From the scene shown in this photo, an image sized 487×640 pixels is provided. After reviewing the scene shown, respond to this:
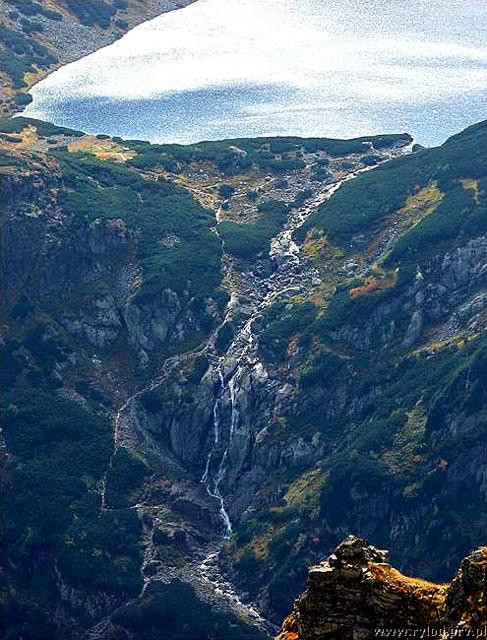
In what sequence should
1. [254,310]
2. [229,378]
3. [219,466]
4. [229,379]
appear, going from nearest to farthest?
1. [219,466]
2. [229,379]
3. [229,378]
4. [254,310]

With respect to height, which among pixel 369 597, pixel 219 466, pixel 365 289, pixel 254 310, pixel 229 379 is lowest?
pixel 219 466

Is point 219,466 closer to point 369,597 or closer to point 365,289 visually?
point 365,289

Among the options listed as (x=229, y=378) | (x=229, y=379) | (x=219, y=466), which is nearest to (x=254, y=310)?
(x=229, y=378)

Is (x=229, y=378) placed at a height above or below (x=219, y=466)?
above

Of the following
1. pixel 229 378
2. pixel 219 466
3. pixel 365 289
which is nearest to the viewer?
pixel 219 466

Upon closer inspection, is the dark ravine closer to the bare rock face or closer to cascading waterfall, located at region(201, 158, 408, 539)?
cascading waterfall, located at region(201, 158, 408, 539)

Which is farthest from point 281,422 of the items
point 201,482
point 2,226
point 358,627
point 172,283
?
point 358,627

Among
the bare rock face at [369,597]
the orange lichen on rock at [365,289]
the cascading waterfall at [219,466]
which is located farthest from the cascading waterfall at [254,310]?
the bare rock face at [369,597]

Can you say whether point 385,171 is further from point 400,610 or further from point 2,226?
point 400,610
